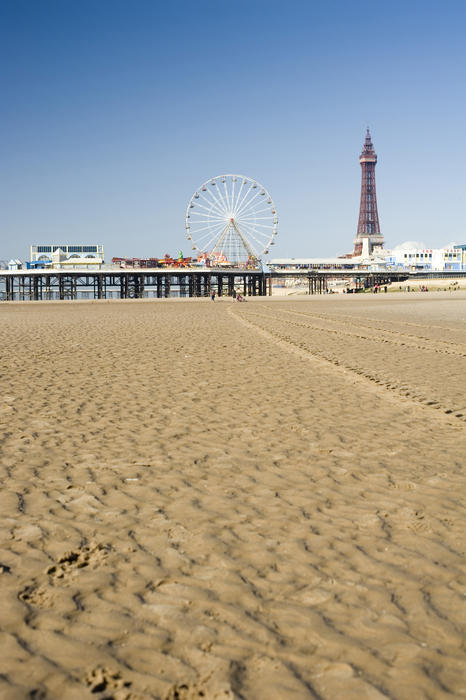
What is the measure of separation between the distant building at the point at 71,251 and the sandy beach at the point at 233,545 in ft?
333

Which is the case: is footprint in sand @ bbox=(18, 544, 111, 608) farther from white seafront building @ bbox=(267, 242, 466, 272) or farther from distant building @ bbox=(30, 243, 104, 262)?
white seafront building @ bbox=(267, 242, 466, 272)

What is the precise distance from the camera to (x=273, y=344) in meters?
15.9

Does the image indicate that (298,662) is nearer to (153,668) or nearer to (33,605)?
(153,668)

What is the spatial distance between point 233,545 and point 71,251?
131 metres

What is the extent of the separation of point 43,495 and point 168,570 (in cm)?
162

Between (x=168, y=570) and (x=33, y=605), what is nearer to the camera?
(x=33, y=605)

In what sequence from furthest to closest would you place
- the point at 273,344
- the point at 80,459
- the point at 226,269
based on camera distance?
the point at 226,269 → the point at 273,344 → the point at 80,459

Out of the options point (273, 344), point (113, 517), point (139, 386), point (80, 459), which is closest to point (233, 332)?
point (273, 344)

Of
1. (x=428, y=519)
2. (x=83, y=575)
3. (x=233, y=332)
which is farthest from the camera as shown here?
(x=233, y=332)

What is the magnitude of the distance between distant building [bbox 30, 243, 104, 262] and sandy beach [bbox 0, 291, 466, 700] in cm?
10147

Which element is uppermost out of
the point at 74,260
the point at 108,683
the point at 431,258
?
the point at 431,258

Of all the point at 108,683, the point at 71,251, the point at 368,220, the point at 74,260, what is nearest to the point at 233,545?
the point at 108,683

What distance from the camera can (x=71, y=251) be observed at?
12862 centimetres

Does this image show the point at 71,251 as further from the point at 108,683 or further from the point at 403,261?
the point at 108,683
